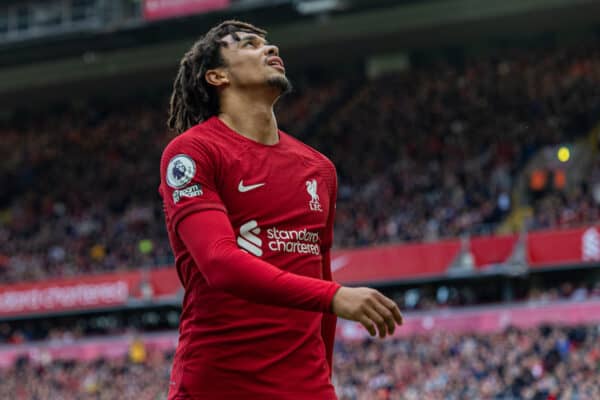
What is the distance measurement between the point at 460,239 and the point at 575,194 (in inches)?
110

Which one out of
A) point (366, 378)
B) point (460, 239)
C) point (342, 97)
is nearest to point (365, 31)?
point (342, 97)

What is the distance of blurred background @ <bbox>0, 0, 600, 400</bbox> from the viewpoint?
22.5m

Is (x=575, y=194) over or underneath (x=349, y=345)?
over

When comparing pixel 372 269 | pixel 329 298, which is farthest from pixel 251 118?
pixel 372 269

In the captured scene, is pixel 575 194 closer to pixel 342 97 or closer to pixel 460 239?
pixel 460 239

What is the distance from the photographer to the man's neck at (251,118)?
4078 millimetres

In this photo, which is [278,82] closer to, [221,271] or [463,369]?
[221,271]

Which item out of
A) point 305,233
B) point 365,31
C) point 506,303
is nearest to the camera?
point 305,233

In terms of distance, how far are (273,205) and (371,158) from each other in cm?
2768

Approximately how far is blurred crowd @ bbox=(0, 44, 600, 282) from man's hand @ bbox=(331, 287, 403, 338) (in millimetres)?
21559

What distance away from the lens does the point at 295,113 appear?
Result: 35469 mm

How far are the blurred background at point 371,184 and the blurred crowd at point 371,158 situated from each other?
7 cm

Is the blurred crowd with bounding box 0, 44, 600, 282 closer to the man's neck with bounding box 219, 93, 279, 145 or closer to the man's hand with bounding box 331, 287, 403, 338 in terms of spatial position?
the man's neck with bounding box 219, 93, 279, 145

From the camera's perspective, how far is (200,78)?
4176 mm
